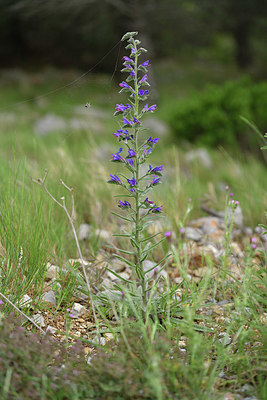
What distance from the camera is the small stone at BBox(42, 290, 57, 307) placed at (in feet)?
7.97

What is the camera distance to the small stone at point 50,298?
2.43m

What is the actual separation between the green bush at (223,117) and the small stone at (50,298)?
6.90 metres

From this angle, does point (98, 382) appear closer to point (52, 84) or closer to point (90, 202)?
point (90, 202)

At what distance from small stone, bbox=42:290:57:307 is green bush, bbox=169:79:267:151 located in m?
6.90

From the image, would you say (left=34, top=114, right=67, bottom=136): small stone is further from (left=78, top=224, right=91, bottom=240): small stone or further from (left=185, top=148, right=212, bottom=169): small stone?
(left=78, top=224, right=91, bottom=240): small stone

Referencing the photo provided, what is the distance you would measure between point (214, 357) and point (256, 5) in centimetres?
1554

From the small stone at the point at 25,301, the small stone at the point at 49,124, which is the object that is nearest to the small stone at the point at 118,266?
the small stone at the point at 25,301

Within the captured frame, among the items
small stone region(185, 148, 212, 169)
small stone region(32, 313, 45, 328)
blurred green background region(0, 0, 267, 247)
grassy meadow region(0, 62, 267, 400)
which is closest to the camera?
grassy meadow region(0, 62, 267, 400)

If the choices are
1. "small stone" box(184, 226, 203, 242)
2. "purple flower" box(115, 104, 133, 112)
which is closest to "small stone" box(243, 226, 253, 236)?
"small stone" box(184, 226, 203, 242)

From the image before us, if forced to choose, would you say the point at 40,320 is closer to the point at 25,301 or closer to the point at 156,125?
the point at 25,301

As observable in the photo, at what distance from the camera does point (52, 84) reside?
62.2 ft

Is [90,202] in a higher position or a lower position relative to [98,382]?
higher

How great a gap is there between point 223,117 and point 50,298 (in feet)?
24.0

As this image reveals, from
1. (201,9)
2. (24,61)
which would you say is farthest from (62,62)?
(201,9)
